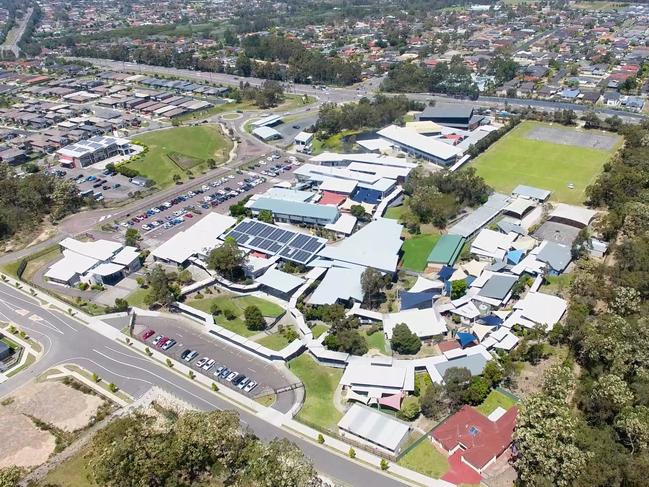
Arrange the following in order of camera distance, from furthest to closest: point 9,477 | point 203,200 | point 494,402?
point 203,200 < point 494,402 < point 9,477

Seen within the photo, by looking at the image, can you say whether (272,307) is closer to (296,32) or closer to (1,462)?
(1,462)

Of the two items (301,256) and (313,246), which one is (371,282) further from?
(313,246)

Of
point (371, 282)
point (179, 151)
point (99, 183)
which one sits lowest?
point (99, 183)

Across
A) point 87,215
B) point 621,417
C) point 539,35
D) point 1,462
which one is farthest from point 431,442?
point 539,35

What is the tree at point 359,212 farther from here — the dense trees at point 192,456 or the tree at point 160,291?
the dense trees at point 192,456

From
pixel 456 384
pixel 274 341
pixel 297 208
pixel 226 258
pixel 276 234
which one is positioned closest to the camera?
pixel 456 384

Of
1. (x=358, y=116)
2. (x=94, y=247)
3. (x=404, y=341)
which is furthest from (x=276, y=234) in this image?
(x=358, y=116)

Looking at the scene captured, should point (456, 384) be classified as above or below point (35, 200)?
above
